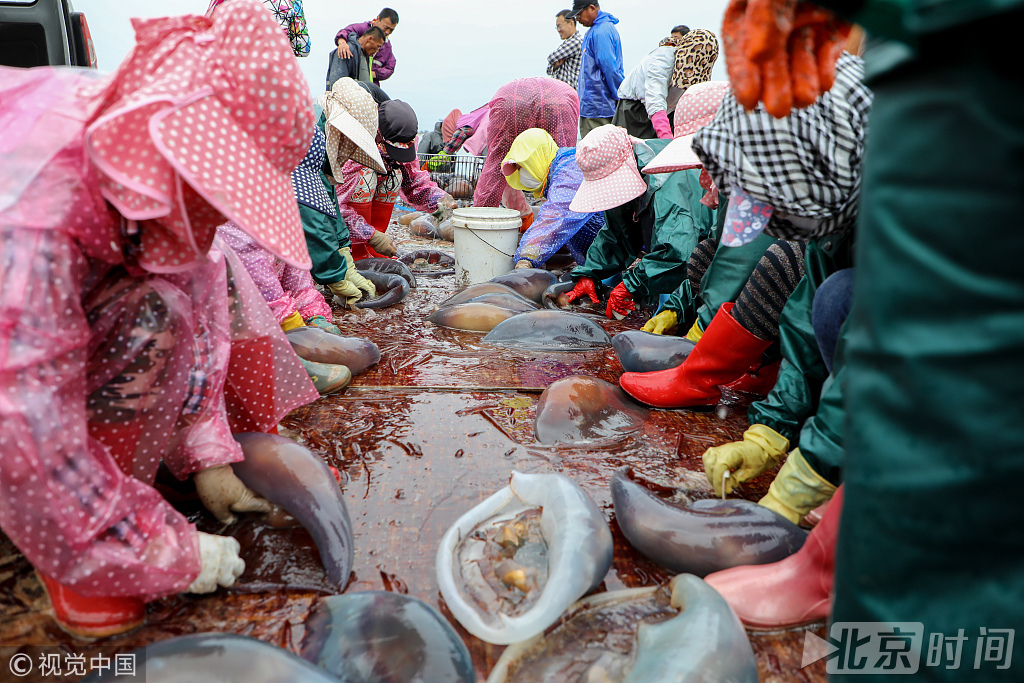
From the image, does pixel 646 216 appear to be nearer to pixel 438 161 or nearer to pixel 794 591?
pixel 794 591

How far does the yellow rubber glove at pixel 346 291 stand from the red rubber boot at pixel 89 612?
281cm

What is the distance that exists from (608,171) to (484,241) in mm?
1138

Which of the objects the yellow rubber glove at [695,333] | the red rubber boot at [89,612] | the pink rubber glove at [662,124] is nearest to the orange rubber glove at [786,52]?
the red rubber boot at [89,612]

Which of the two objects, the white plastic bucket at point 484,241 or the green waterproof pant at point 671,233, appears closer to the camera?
the green waterproof pant at point 671,233

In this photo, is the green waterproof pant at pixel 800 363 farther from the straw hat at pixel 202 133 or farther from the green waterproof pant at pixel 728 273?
the straw hat at pixel 202 133

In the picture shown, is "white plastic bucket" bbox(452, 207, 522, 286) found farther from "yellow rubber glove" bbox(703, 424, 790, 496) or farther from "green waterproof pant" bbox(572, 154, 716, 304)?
"yellow rubber glove" bbox(703, 424, 790, 496)

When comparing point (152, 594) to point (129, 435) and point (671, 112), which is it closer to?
point (129, 435)

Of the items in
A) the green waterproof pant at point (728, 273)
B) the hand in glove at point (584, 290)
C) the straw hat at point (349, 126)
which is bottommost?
the hand in glove at point (584, 290)

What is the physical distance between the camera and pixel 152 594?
125 cm

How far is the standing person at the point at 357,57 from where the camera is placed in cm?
648

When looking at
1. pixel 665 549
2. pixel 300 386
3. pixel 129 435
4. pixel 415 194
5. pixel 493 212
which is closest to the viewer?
pixel 129 435

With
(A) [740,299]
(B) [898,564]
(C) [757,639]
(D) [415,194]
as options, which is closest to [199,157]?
(B) [898,564]

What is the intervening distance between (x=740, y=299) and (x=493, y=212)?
2.71 metres

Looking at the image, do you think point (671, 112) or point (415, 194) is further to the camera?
point (415, 194)
